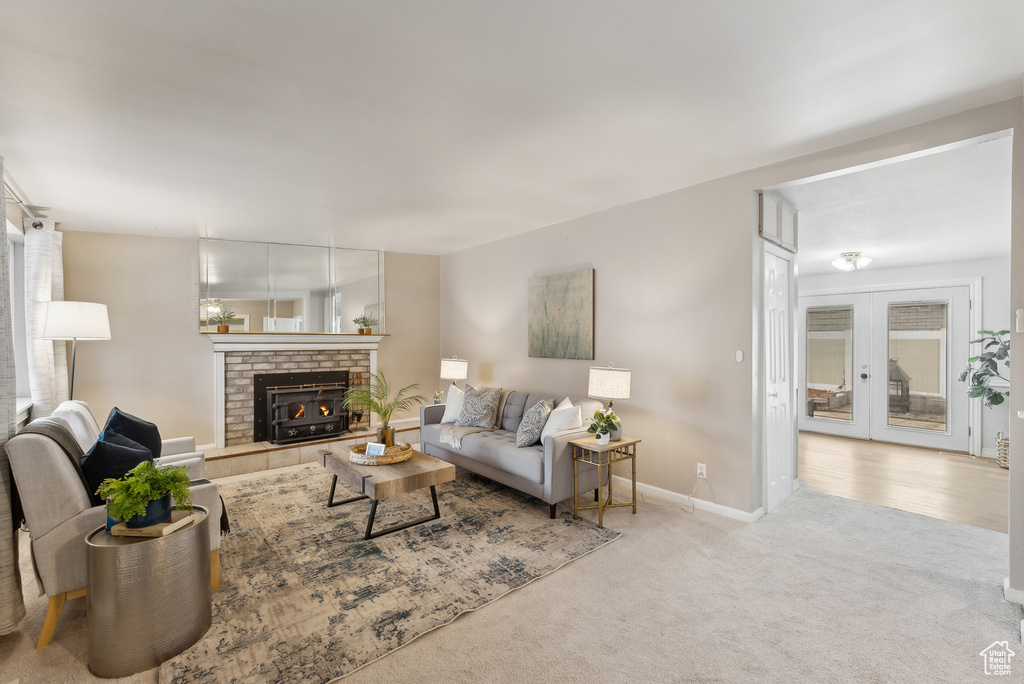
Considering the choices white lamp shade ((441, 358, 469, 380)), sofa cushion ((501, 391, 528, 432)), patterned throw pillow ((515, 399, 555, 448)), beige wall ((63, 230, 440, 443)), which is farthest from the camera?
white lamp shade ((441, 358, 469, 380))

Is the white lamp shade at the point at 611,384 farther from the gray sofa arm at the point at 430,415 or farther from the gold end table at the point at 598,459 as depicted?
the gray sofa arm at the point at 430,415

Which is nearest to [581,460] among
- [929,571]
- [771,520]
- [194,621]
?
[771,520]

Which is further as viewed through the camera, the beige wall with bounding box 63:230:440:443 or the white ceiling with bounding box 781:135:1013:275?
the beige wall with bounding box 63:230:440:443

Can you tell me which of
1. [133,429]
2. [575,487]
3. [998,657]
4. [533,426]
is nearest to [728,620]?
[998,657]

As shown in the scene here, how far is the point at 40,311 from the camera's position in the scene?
379 cm

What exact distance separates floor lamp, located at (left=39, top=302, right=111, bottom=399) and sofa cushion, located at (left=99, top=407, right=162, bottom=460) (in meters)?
1.07

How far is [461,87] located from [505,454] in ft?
8.98

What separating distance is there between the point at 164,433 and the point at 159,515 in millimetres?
3896

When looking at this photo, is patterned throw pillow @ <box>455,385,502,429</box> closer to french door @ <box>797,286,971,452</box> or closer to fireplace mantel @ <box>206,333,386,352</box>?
fireplace mantel @ <box>206,333,386,352</box>

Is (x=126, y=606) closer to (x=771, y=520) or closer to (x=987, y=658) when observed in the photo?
(x=987, y=658)

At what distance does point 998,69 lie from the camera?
2129mm

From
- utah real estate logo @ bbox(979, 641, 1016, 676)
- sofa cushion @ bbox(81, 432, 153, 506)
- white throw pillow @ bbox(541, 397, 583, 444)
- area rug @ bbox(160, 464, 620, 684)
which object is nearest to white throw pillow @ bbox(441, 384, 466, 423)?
area rug @ bbox(160, 464, 620, 684)

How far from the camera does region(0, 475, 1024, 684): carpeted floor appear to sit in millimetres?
1932

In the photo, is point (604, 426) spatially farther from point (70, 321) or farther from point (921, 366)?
point (921, 366)
